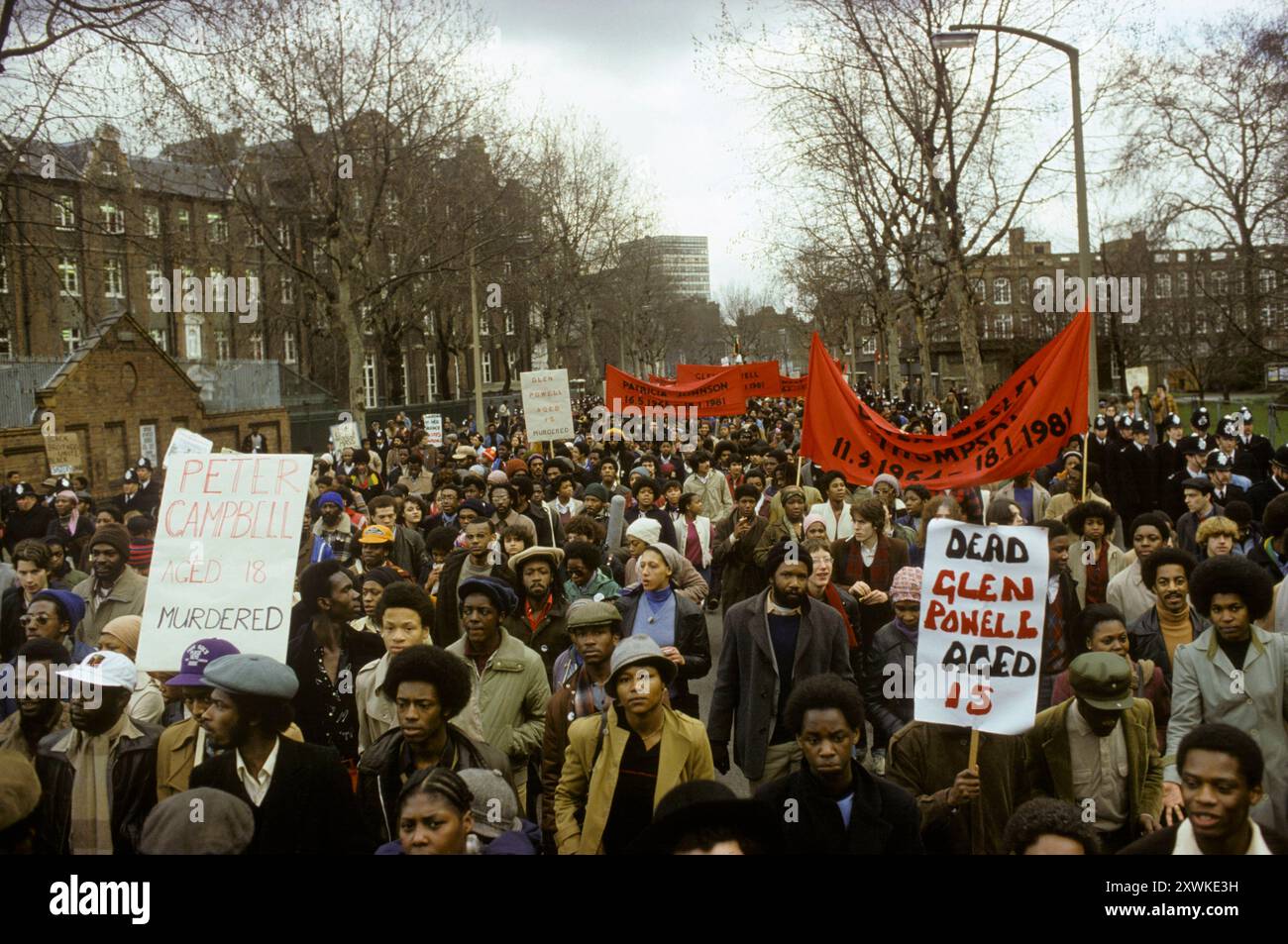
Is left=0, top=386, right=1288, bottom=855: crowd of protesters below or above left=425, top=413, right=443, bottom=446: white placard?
below

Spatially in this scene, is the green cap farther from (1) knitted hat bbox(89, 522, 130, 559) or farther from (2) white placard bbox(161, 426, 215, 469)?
(1) knitted hat bbox(89, 522, 130, 559)

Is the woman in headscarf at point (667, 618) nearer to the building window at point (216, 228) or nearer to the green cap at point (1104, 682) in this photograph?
the green cap at point (1104, 682)

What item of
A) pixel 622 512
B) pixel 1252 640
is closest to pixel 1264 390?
pixel 622 512

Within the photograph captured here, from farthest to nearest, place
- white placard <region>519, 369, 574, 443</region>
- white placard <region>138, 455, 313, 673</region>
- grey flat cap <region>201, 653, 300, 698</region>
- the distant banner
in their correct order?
the distant banner
white placard <region>519, 369, 574, 443</region>
white placard <region>138, 455, 313, 673</region>
grey flat cap <region>201, 653, 300, 698</region>

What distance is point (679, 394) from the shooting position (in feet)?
59.5

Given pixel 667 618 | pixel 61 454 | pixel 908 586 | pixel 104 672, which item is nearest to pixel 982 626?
pixel 908 586

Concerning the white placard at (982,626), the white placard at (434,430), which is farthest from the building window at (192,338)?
the white placard at (982,626)

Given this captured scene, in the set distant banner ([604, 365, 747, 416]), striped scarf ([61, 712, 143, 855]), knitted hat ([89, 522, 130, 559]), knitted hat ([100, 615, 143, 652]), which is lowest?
striped scarf ([61, 712, 143, 855])

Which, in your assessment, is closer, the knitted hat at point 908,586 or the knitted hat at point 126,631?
the knitted hat at point 126,631

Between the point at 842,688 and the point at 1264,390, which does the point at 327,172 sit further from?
the point at 1264,390

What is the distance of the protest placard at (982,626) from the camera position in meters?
4.65

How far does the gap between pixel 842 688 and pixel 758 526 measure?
15.0ft

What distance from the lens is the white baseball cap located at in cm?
474

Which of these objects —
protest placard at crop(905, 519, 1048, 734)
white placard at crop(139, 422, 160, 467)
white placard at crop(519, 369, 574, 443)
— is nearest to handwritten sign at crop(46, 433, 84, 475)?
white placard at crop(519, 369, 574, 443)
